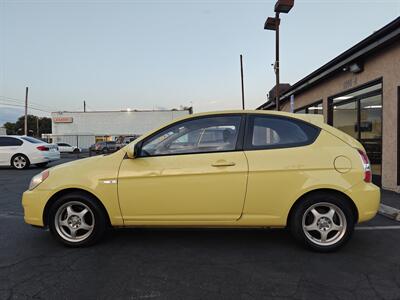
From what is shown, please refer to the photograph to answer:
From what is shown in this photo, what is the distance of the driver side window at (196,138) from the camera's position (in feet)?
12.2

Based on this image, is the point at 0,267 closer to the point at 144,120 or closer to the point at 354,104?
the point at 354,104

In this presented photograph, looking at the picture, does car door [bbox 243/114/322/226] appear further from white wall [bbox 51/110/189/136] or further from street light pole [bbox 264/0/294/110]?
white wall [bbox 51/110/189/136]

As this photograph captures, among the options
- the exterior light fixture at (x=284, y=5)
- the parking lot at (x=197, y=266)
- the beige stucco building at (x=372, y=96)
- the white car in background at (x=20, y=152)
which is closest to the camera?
the parking lot at (x=197, y=266)

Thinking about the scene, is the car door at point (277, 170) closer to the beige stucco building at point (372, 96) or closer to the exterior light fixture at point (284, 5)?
the beige stucco building at point (372, 96)

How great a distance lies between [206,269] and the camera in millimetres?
3184

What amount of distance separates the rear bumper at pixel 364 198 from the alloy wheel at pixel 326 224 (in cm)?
20

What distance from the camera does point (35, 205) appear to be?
379cm

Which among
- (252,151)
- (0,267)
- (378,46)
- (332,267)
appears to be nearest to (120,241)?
(0,267)

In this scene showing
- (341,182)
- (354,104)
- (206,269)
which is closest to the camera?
(206,269)

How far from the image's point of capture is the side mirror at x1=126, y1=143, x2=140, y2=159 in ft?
12.0

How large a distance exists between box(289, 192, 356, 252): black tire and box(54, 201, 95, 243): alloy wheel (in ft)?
7.89

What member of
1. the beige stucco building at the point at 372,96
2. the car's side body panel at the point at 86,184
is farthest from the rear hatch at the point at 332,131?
the beige stucco building at the point at 372,96

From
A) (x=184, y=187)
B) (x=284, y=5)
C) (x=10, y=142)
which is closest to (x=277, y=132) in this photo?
(x=184, y=187)

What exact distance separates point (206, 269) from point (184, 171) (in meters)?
1.07
